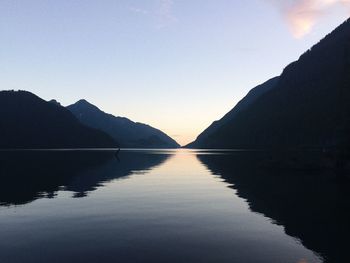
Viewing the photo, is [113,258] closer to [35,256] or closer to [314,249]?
[35,256]

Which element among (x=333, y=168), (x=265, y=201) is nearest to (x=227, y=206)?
(x=265, y=201)

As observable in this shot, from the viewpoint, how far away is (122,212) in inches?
1608

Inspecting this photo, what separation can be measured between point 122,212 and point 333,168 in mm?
80922

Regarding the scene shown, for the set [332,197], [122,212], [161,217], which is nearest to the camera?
[161,217]

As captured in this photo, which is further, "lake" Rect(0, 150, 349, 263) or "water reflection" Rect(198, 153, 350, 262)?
"water reflection" Rect(198, 153, 350, 262)

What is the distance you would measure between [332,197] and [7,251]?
1747 inches

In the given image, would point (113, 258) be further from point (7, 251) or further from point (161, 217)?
point (161, 217)

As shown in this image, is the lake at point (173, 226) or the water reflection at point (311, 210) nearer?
the lake at point (173, 226)

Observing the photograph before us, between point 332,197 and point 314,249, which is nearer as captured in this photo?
point 314,249

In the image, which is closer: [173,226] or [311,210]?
[173,226]

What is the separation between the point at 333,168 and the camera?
10362 cm

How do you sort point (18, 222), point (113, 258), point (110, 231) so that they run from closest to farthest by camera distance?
point (113, 258), point (110, 231), point (18, 222)

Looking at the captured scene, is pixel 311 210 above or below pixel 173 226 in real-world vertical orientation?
below

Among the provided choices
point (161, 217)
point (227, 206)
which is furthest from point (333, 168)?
point (161, 217)
